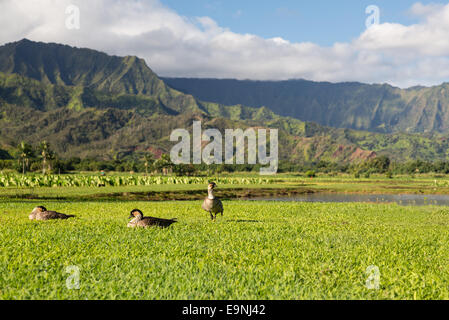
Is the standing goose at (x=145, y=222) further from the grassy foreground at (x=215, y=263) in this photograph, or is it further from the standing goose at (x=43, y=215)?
the standing goose at (x=43, y=215)

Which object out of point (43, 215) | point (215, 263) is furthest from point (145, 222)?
point (215, 263)

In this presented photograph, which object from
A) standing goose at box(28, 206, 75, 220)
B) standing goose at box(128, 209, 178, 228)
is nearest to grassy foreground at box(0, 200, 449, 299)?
standing goose at box(128, 209, 178, 228)

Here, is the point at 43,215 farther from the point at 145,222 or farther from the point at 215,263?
the point at 215,263

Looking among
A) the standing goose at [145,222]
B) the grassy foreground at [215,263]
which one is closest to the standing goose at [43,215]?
the grassy foreground at [215,263]

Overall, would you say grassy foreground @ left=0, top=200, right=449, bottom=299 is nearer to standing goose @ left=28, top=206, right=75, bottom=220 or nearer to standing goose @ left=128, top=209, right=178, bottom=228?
standing goose @ left=128, top=209, right=178, bottom=228

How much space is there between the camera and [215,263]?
1050cm

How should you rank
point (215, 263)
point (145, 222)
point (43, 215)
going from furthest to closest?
1. point (43, 215)
2. point (145, 222)
3. point (215, 263)

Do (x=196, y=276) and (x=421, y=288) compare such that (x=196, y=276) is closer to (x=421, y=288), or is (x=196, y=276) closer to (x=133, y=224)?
(x=421, y=288)

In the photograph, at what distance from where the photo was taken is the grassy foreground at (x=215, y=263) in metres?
8.22

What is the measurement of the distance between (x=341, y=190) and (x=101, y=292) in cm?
7633

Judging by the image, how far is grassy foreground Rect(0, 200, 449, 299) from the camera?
27.0 ft
